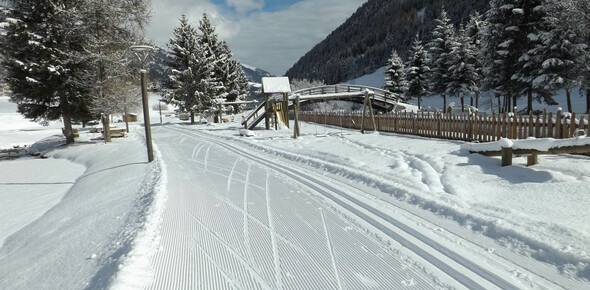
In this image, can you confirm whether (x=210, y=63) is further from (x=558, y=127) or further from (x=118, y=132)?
(x=558, y=127)

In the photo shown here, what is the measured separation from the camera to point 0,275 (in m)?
4.50

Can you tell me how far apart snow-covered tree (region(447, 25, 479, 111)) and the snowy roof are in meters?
22.6

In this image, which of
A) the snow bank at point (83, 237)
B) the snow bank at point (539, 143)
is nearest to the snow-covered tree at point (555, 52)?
the snow bank at point (539, 143)

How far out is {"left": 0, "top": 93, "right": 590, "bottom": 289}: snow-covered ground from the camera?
3.23 metres

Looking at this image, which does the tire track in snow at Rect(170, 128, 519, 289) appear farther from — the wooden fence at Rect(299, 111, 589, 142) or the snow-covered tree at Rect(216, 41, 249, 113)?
the snow-covered tree at Rect(216, 41, 249, 113)

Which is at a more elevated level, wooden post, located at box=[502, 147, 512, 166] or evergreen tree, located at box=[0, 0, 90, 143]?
evergreen tree, located at box=[0, 0, 90, 143]

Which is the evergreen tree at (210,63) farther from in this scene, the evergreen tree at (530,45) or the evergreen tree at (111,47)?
the evergreen tree at (530,45)

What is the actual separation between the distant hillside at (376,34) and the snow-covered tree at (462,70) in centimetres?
5370

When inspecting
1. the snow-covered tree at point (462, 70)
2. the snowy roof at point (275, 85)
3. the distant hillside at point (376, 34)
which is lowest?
the snowy roof at point (275, 85)

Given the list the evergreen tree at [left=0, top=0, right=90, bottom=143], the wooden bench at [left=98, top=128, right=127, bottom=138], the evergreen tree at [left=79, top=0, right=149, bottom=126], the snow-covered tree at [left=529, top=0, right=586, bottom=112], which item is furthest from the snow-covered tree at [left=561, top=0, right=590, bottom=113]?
the wooden bench at [left=98, top=128, right=127, bottom=138]

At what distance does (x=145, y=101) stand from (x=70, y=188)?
382cm

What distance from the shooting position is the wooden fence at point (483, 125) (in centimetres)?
840

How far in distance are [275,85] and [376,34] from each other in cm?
11289

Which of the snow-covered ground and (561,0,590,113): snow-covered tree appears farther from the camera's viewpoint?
(561,0,590,113): snow-covered tree
